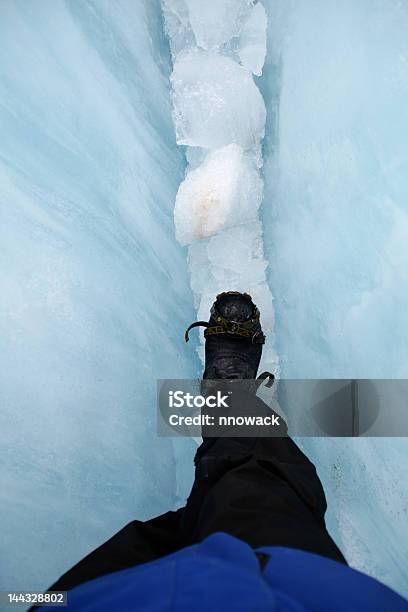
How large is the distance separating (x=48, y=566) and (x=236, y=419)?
516 millimetres

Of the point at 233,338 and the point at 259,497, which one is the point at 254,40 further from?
the point at 259,497

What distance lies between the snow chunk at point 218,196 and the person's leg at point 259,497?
612 millimetres

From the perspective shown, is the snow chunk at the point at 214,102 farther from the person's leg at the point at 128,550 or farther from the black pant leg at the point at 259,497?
the person's leg at the point at 128,550

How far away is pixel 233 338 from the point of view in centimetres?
126

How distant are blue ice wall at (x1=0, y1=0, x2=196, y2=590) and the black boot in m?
0.13

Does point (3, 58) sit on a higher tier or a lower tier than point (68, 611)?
higher

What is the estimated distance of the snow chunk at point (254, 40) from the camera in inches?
51.5

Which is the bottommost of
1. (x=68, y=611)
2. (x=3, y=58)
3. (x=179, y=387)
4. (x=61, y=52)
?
(x=68, y=611)

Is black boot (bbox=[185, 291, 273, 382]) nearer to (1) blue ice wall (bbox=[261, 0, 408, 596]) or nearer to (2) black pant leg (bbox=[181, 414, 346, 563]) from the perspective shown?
(1) blue ice wall (bbox=[261, 0, 408, 596])

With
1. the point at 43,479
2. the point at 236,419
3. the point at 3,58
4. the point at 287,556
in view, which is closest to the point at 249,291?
the point at 236,419

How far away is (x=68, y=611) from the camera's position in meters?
Result: 0.45

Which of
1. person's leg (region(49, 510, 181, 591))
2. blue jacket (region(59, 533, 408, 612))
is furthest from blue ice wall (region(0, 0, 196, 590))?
blue jacket (region(59, 533, 408, 612))

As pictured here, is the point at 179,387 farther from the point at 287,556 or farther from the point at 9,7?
the point at 9,7

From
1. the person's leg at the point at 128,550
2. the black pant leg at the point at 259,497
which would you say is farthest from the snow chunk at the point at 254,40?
the person's leg at the point at 128,550
